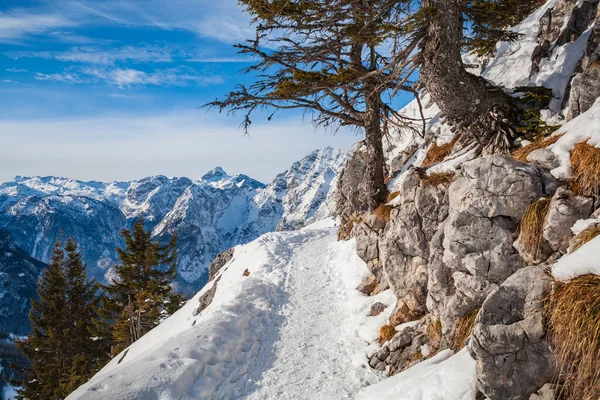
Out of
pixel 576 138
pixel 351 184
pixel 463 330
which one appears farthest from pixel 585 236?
pixel 351 184

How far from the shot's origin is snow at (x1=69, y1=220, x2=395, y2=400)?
25.6 ft

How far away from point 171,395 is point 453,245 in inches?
278

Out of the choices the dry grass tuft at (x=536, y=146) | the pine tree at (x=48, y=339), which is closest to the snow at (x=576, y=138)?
the dry grass tuft at (x=536, y=146)

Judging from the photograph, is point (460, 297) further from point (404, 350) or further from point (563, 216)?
point (404, 350)

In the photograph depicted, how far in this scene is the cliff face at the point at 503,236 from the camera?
3828 millimetres

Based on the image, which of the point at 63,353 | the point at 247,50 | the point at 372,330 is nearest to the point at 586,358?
the point at 372,330

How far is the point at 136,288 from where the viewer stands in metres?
26.7

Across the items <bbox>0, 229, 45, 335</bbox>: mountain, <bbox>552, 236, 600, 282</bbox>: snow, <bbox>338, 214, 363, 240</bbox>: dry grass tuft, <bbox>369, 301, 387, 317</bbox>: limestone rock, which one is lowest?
<bbox>0, 229, 45, 335</bbox>: mountain

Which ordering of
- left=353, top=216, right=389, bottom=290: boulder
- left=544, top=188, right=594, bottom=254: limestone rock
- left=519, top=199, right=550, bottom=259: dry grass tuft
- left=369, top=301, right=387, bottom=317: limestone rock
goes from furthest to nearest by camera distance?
left=353, top=216, right=389, bottom=290: boulder < left=369, top=301, right=387, bottom=317: limestone rock < left=519, top=199, right=550, bottom=259: dry grass tuft < left=544, top=188, right=594, bottom=254: limestone rock

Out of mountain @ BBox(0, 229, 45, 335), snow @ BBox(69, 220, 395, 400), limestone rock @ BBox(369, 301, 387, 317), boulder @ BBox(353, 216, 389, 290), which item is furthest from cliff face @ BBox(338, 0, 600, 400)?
mountain @ BBox(0, 229, 45, 335)

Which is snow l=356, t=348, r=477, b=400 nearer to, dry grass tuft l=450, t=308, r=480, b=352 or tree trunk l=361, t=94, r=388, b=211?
dry grass tuft l=450, t=308, r=480, b=352

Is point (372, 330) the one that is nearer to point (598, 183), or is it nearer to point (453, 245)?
point (453, 245)

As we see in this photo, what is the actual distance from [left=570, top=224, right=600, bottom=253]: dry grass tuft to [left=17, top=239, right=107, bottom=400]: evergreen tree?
33.2 m

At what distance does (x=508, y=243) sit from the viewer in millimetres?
5355
